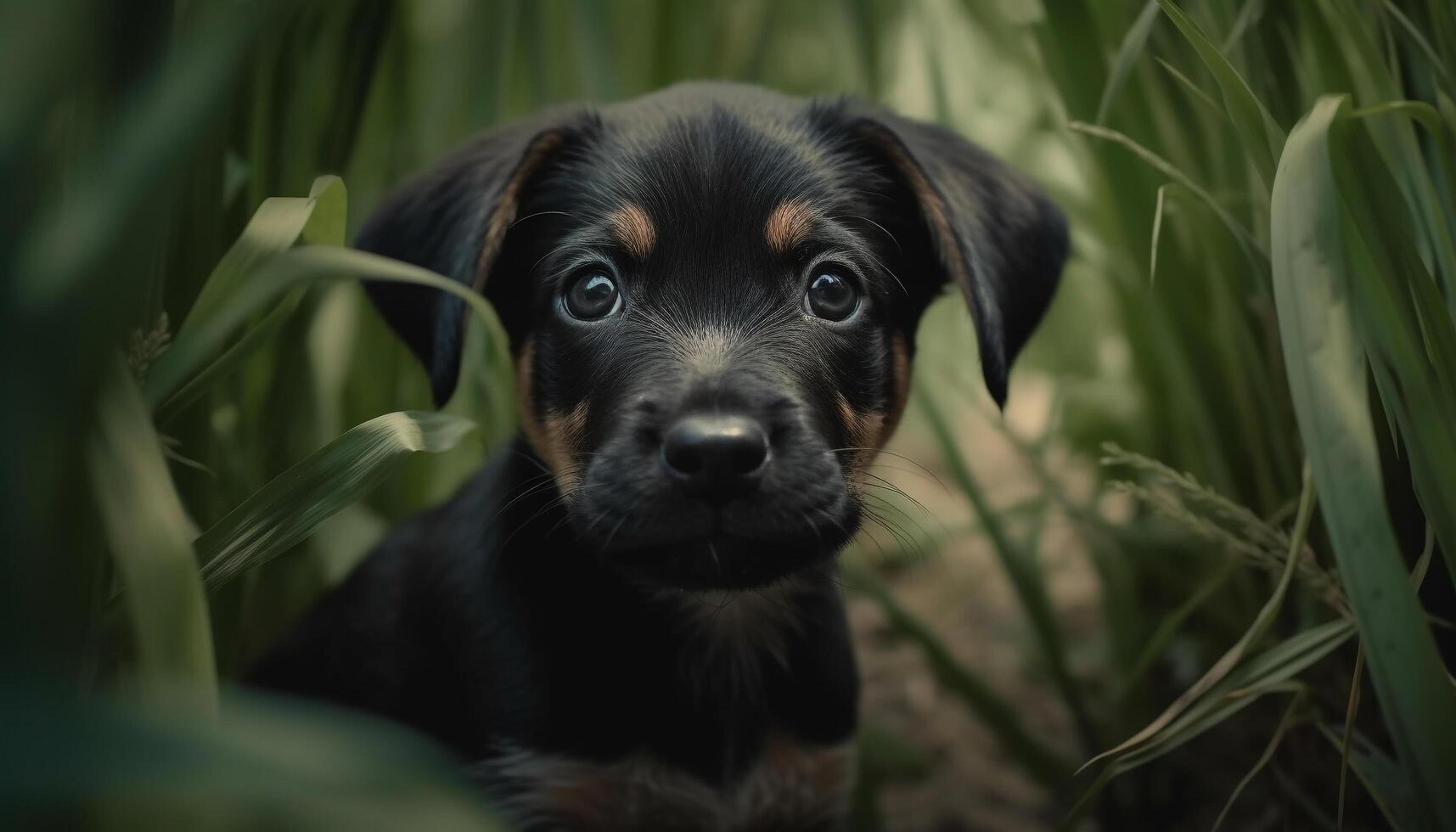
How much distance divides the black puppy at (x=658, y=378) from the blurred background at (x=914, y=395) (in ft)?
0.92

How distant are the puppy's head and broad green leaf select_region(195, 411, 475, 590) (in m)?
0.50

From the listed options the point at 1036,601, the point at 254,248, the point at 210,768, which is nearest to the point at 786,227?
the point at 254,248

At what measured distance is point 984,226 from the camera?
2584mm

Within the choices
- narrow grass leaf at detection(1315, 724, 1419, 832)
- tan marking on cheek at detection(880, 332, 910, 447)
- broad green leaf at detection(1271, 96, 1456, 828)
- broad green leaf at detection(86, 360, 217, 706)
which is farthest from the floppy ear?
broad green leaf at detection(86, 360, 217, 706)

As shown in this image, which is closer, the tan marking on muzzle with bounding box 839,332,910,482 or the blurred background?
the blurred background

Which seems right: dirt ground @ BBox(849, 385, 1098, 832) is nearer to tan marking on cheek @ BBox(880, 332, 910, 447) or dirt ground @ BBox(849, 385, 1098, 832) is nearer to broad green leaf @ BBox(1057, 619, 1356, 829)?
tan marking on cheek @ BBox(880, 332, 910, 447)

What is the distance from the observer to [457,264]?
7.99 feet

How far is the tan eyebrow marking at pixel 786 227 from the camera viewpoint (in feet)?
8.32

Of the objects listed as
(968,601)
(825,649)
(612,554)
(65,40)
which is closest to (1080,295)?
(968,601)

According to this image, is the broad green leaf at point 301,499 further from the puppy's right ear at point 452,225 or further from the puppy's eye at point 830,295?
the puppy's eye at point 830,295

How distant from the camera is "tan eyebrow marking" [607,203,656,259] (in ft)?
8.28

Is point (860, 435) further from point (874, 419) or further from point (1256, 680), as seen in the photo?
point (1256, 680)

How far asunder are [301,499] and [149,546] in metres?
0.60

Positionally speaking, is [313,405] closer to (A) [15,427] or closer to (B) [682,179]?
(B) [682,179]
